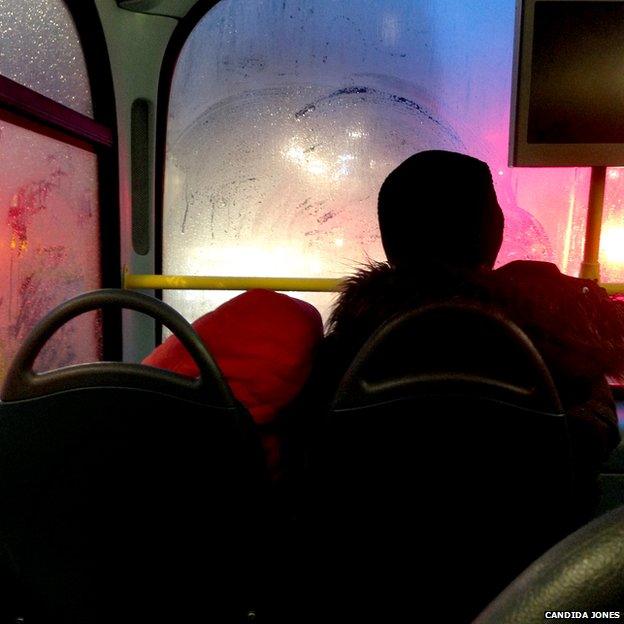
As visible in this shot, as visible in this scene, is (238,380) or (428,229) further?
(428,229)

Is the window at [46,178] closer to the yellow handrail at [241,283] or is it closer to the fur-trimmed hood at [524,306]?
the yellow handrail at [241,283]

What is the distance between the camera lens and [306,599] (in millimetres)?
1003

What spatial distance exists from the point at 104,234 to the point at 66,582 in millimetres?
1683

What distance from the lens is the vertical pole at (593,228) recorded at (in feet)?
7.20

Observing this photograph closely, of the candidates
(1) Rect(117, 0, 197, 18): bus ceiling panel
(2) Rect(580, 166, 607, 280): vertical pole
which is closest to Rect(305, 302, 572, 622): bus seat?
(2) Rect(580, 166, 607, 280): vertical pole

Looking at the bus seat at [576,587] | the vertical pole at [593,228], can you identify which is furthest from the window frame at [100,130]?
the bus seat at [576,587]

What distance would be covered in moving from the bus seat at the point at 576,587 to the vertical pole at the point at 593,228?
2164 mm

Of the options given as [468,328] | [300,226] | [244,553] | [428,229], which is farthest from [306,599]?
[300,226]

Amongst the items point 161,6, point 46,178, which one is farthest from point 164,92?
point 46,178

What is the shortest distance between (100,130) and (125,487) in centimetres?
169

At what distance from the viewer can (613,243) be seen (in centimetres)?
244

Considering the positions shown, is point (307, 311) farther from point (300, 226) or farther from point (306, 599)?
point (300, 226)

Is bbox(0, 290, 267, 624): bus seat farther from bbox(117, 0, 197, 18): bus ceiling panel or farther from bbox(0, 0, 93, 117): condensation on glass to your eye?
bbox(117, 0, 197, 18): bus ceiling panel

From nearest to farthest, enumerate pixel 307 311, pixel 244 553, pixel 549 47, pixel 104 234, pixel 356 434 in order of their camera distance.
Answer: pixel 356 434, pixel 244 553, pixel 307 311, pixel 549 47, pixel 104 234
